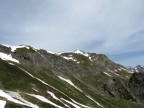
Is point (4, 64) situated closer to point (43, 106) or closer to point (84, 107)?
point (84, 107)

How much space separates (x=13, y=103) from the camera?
206ft

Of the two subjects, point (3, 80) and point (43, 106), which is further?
point (3, 80)

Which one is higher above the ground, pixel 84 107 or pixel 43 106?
pixel 84 107

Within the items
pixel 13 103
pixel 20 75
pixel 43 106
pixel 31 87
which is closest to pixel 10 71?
pixel 20 75

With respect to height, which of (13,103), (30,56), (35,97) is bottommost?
(13,103)

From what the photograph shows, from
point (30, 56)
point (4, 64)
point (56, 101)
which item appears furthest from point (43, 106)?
point (30, 56)

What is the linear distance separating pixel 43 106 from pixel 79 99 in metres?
39.1

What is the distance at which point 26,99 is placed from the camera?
77.2m

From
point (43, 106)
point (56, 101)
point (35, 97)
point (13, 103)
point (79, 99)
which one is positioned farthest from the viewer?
point (79, 99)

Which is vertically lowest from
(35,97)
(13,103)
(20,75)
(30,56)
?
(13,103)

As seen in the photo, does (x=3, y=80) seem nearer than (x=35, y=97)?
No

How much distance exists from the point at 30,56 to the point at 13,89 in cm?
9022

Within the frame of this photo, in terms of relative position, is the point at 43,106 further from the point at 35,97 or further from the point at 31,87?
the point at 31,87

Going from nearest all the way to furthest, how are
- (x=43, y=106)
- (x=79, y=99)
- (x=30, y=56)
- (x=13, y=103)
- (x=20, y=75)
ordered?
(x=13, y=103) → (x=43, y=106) → (x=20, y=75) → (x=79, y=99) → (x=30, y=56)
